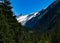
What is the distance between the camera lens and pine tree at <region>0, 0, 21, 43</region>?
42.2 meters

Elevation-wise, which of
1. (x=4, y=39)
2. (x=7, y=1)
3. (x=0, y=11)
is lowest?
(x=4, y=39)

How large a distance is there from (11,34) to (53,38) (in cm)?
3541

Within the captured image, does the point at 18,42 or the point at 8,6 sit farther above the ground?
the point at 8,6

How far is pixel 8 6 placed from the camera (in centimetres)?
5028

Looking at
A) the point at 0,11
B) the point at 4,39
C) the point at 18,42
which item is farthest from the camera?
the point at 18,42

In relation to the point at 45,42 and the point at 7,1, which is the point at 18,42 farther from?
the point at 45,42

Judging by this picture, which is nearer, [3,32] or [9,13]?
[3,32]

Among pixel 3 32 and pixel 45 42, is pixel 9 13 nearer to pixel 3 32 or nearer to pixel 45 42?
pixel 3 32

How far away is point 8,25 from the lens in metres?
45.4

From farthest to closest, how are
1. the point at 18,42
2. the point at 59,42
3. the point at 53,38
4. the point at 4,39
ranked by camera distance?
the point at 53,38, the point at 59,42, the point at 18,42, the point at 4,39

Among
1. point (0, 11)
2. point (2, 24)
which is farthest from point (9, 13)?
point (2, 24)

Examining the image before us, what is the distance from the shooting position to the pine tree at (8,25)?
139ft

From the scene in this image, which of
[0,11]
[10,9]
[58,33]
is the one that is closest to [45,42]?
[58,33]

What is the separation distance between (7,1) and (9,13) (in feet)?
6.93
